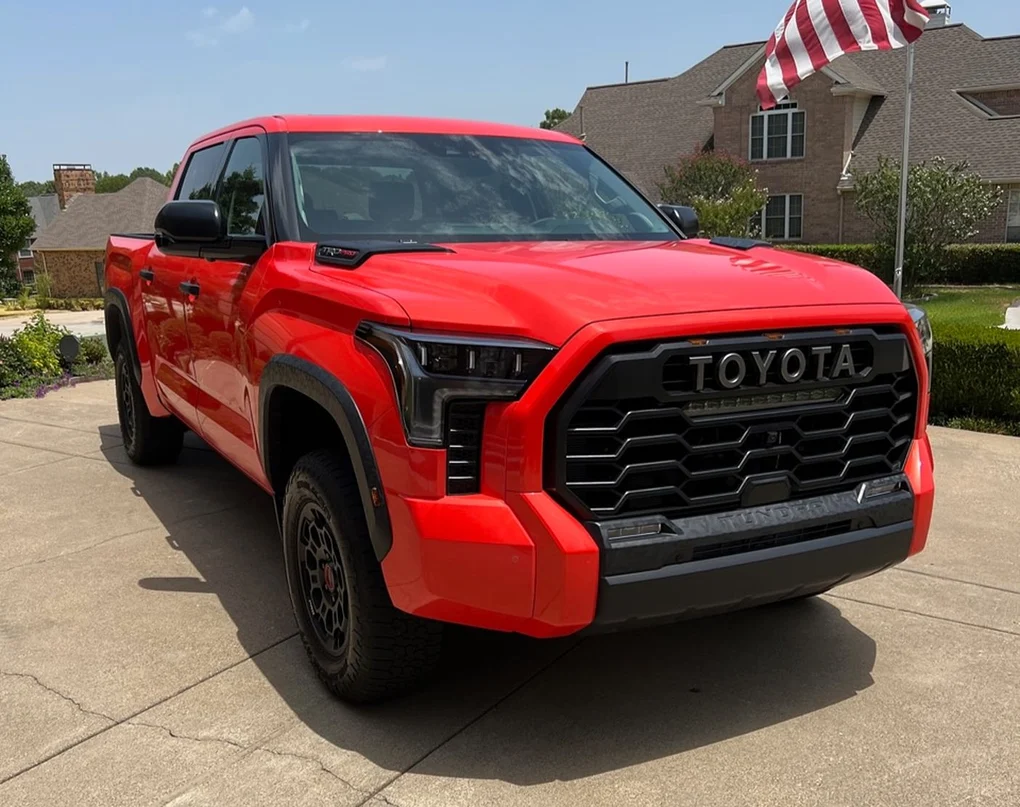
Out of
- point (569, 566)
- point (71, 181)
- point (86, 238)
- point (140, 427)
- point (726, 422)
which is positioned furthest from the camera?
point (71, 181)

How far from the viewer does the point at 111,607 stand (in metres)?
4.15

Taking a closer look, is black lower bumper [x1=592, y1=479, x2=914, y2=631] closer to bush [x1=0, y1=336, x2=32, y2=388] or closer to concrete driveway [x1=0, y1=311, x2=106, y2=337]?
bush [x1=0, y1=336, x2=32, y2=388]

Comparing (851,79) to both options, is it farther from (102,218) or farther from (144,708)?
(102,218)

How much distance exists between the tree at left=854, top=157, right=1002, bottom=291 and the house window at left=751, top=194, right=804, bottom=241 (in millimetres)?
8494

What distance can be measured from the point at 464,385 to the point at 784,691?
1.69 meters

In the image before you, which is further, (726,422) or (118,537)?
(118,537)

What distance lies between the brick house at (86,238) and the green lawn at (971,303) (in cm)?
4259

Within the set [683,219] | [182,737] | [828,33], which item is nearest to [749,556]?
[182,737]

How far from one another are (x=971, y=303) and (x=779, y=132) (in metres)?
12.6

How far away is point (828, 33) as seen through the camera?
37.5 feet

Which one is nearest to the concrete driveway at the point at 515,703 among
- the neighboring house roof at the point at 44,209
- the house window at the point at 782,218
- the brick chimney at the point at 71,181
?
the house window at the point at 782,218

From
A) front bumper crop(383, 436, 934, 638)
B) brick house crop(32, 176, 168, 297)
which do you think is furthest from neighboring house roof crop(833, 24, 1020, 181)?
brick house crop(32, 176, 168, 297)

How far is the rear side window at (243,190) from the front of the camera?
13.4ft

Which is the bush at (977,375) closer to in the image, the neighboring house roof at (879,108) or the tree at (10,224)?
the neighboring house roof at (879,108)
